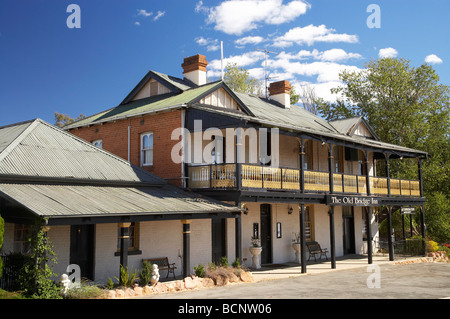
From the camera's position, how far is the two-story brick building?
17.5 meters

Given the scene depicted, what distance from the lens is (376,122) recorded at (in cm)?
3734

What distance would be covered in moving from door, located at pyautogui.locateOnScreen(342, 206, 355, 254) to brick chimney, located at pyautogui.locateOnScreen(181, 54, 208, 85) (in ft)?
36.6

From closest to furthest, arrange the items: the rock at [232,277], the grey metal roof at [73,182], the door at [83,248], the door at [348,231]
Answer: the grey metal roof at [73,182], the door at [83,248], the rock at [232,277], the door at [348,231]

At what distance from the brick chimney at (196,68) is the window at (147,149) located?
14.5 feet

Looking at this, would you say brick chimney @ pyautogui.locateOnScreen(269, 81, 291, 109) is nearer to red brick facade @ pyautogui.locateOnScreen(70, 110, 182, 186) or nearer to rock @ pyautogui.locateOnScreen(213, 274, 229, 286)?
red brick facade @ pyautogui.locateOnScreen(70, 110, 182, 186)

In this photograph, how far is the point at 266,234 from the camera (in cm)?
2133

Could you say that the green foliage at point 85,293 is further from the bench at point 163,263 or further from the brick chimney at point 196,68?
the brick chimney at point 196,68

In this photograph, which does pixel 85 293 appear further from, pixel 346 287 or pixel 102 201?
pixel 346 287

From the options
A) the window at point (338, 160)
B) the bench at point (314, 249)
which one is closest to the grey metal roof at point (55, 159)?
the bench at point (314, 249)

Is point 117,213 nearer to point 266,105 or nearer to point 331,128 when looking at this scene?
point 266,105

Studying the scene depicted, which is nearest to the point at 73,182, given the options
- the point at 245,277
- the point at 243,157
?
the point at 245,277

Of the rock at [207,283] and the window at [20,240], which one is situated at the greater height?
the window at [20,240]

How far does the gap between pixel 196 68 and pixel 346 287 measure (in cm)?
1306

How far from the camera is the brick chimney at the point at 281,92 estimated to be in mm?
26906
